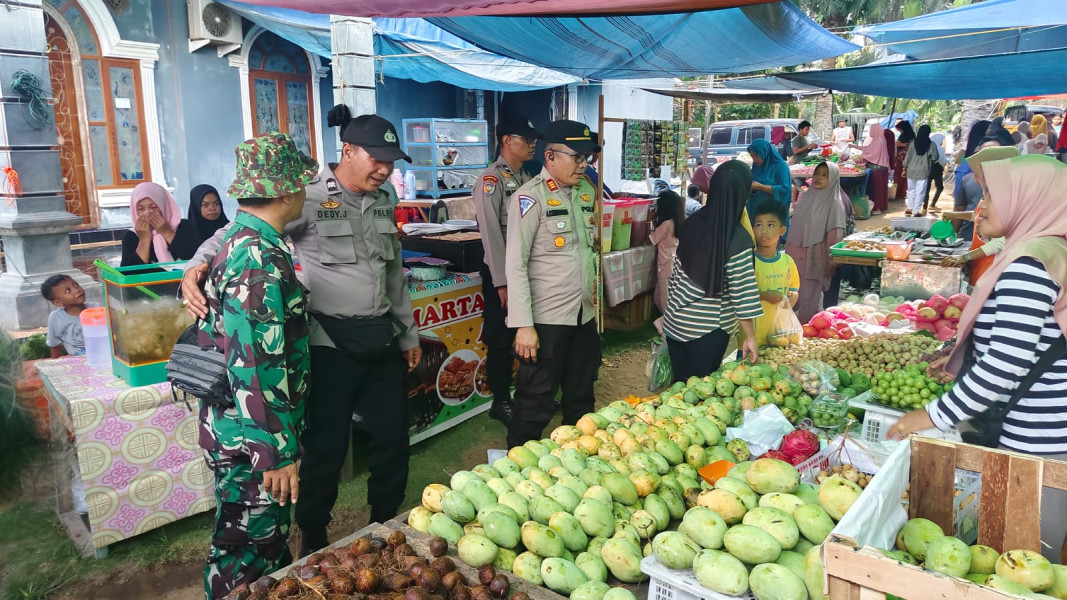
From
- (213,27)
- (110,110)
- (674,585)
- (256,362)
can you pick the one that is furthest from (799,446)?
(213,27)

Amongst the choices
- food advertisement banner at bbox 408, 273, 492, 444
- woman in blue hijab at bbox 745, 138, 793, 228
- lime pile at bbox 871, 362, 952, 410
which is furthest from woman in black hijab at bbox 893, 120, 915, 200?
lime pile at bbox 871, 362, 952, 410

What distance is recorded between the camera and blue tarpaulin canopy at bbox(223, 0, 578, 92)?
25.2 ft

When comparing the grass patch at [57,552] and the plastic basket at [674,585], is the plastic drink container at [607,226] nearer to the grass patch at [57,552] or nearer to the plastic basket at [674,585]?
the grass patch at [57,552]

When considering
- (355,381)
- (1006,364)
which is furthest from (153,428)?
(1006,364)

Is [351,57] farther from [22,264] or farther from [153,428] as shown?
[22,264]

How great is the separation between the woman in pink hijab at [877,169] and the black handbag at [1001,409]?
1471 cm

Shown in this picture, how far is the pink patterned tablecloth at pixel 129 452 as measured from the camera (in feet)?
9.48

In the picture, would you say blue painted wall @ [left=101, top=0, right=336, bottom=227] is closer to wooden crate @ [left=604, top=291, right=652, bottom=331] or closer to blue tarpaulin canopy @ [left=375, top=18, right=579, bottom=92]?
blue tarpaulin canopy @ [left=375, top=18, right=579, bottom=92]

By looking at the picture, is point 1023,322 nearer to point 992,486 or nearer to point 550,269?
point 992,486

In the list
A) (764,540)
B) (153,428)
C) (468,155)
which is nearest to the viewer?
(764,540)

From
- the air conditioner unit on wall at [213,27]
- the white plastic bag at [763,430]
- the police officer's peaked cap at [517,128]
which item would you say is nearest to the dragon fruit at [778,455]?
the white plastic bag at [763,430]

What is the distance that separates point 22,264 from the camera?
6.05 m

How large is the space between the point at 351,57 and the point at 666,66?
2.88 meters

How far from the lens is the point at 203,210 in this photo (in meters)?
4.28
